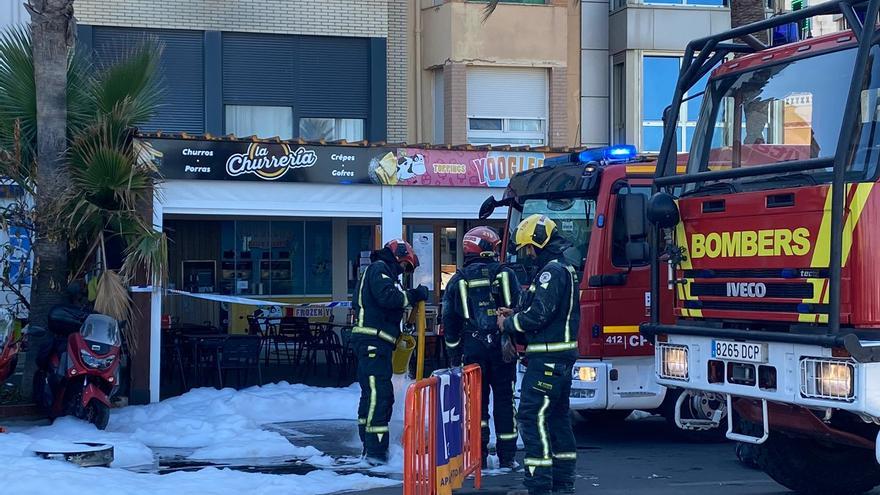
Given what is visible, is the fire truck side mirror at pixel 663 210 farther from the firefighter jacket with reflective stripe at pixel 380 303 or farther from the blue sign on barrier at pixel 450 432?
the firefighter jacket with reflective stripe at pixel 380 303

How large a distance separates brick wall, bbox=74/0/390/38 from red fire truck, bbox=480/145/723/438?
8.82 metres

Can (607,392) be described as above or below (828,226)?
below

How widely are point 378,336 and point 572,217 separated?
264 cm

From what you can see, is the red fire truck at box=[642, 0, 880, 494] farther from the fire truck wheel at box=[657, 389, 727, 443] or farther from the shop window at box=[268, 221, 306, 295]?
the shop window at box=[268, 221, 306, 295]

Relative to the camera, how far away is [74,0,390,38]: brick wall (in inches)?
733

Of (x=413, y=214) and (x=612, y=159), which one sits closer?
(x=612, y=159)

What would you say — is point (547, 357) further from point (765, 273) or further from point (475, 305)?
point (765, 273)

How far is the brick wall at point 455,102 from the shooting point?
784 inches

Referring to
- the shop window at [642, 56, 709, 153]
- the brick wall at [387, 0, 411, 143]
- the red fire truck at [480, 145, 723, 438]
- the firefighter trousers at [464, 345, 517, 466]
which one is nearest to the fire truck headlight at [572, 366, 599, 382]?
the red fire truck at [480, 145, 723, 438]

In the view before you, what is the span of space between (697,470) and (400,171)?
629 cm

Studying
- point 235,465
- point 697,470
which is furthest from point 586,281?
point 235,465

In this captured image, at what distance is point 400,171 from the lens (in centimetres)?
1508

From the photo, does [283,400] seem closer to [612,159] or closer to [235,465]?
[235,465]

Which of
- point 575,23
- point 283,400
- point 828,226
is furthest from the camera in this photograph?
point 575,23
